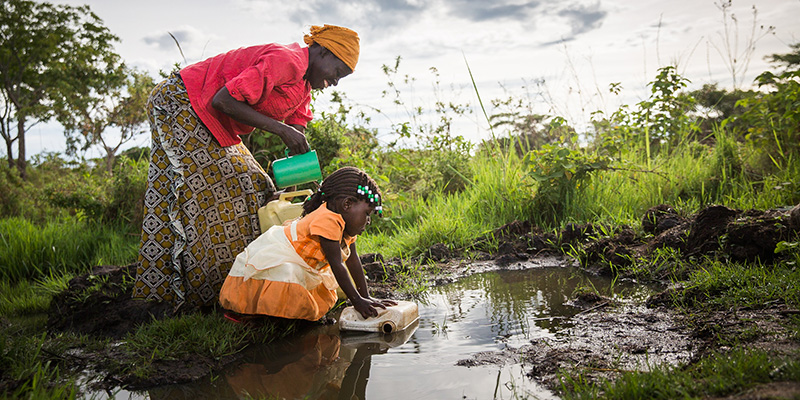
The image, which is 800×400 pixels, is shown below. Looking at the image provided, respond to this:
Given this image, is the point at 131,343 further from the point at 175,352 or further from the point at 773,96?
the point at 773,96

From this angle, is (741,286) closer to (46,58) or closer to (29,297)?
(29,297)

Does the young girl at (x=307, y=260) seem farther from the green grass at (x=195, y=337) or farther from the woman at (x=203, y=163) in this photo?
the woman at (x=203, y=163)

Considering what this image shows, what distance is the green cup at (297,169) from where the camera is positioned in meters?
3.46

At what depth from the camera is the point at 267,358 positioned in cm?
288

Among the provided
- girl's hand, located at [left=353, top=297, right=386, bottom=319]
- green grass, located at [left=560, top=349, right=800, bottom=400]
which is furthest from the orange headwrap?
green grass, located at [left=560, top=349, right=800, bottom=400]

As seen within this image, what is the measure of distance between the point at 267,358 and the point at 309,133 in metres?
3.93

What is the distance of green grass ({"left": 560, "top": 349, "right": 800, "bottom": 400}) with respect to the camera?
1.79 m

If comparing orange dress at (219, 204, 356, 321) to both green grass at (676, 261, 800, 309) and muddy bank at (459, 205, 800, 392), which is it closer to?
muddy bank at (459, 205, 800, 392)

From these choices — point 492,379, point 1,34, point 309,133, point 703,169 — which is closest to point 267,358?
point 492,379

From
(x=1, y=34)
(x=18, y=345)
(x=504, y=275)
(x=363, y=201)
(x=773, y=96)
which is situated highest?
(x=1, y=34)

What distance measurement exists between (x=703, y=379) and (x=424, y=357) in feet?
4.09

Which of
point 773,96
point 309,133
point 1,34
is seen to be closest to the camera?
point 773,96

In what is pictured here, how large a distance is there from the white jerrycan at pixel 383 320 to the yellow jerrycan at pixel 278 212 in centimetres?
79

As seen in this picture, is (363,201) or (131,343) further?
(363,201)
